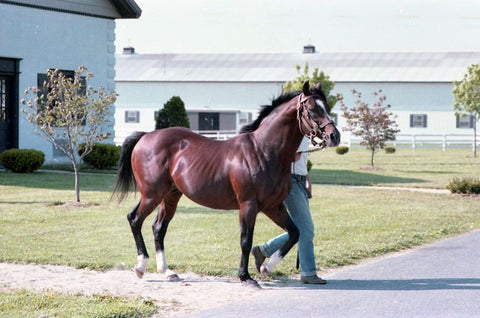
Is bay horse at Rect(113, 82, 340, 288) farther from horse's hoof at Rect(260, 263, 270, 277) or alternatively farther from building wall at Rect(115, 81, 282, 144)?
building wall at Rect(115, 81, 282, 144)

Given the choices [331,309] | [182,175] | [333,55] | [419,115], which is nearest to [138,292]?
[182,175]

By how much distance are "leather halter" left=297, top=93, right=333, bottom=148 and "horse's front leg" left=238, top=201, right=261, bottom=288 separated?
95cm

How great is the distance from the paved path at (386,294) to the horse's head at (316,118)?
160 centimetres

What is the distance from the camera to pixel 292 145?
9305mm

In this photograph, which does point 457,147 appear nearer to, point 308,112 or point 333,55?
point 333,55

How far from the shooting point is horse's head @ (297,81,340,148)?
882cm

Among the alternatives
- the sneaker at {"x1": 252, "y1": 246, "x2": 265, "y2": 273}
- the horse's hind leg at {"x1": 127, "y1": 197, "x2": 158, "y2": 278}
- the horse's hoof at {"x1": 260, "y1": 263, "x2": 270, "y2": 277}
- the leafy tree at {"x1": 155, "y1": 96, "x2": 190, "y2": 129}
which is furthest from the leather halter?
the leafy tree at {"x1": 155, "y1": 96, "x2": 190, "y2": 129}

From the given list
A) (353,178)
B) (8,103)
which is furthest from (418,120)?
(8,103)

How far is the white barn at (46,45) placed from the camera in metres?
25.9

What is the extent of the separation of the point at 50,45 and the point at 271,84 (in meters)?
35.1

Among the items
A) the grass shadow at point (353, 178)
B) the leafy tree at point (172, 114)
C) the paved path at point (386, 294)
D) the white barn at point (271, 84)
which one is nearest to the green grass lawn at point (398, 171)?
the grass shadow at point (353, 178)

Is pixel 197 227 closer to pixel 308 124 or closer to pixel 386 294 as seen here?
pixel 308 124

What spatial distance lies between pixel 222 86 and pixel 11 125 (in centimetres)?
3696

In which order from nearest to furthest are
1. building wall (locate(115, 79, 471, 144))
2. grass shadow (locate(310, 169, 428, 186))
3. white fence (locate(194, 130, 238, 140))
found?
grass shadow (locate(310, 169, 428, 186))
white fence (locate(194, 130, 238, 140))
building wall (locate(115, 79, 471, 144))
